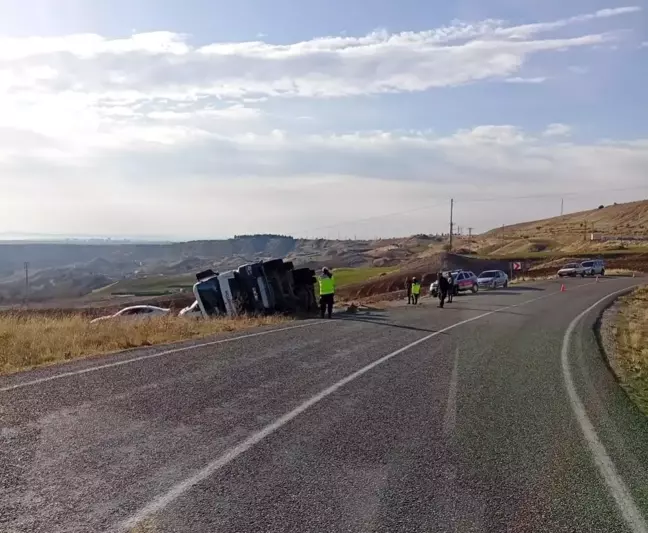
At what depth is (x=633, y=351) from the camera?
15742 mm

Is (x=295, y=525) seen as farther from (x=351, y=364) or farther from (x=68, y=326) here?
(x=68, y=326)

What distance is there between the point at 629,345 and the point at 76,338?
12.8 metres

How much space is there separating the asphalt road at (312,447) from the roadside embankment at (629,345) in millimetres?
507

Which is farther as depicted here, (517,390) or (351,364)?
(351,364)

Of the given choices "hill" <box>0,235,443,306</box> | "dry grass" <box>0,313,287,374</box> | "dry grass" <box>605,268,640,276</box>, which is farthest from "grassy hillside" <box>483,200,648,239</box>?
"dry grass" <box>0,313,287,374</box>

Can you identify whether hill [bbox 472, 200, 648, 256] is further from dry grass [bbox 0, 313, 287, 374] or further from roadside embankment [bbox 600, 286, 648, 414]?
dry grass [bbox 0, 313, 287, 374]

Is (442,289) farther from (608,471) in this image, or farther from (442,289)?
(608,471)

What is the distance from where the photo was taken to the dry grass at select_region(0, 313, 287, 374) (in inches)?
431

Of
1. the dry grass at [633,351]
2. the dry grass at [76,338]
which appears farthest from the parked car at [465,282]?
the dry grass at [76,338]

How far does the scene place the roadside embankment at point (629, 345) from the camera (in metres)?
11.0

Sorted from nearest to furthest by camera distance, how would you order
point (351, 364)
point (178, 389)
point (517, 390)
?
1. point (178, 389)
2. point (517, 390)
3. point (351, 364)

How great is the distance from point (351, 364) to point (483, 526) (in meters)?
6.90

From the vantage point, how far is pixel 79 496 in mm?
4891

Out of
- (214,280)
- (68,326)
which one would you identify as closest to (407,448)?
(68,326)
